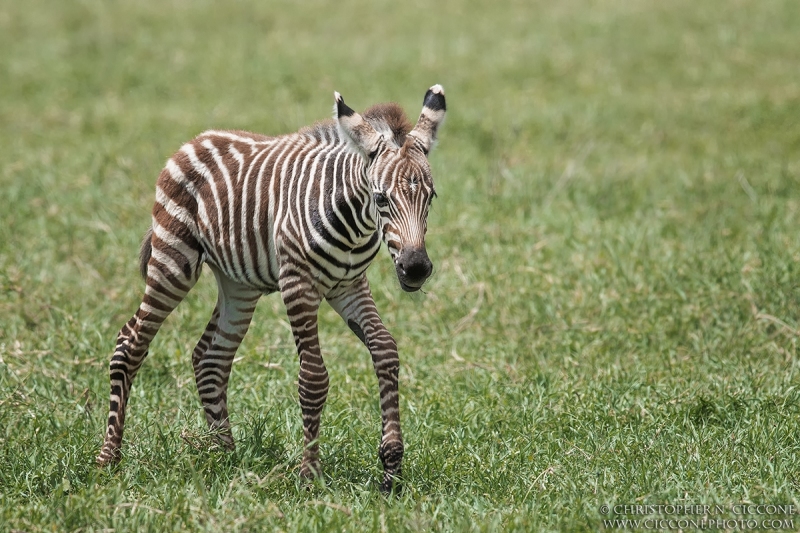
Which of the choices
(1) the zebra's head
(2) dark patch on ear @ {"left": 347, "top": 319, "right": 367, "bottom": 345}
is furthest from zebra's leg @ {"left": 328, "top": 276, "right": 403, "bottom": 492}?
(1) the zebra's head

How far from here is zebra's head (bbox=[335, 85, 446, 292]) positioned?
4.73 meters

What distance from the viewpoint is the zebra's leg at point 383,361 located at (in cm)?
525

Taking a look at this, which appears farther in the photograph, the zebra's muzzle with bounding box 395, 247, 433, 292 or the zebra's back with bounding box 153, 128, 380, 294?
the zebra's back with bounding box 153, 128, 380, 294

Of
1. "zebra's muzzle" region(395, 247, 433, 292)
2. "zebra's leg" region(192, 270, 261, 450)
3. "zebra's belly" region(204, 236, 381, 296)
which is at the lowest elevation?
"zebra's leg" region(192, 270, 261, 450)

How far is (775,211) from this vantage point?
980 centimetres

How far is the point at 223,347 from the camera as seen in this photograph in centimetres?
612

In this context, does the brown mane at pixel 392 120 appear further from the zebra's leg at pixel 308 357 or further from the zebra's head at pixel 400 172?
the zebra's leg at pixel 308 357

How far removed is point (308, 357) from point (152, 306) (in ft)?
3.83

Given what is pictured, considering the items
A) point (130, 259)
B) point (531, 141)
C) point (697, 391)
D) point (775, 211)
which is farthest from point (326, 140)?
point (531, 141)

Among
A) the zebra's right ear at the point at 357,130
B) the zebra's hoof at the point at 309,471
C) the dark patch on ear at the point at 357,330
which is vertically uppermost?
the zebra's right ear at the point at 357,130

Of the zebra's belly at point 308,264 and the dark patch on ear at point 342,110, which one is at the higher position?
the dark patch on ear at point 342,110

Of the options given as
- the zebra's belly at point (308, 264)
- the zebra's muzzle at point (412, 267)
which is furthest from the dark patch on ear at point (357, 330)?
the zebra's muzzle at point (412, 267)

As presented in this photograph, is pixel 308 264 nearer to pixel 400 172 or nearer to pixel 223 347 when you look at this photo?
pixel 400 172

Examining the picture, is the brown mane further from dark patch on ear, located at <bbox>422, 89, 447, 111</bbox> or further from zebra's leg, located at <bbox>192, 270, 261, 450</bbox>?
zebra's leg, located at <bbox>192, 270, 261, 450</bbox>
